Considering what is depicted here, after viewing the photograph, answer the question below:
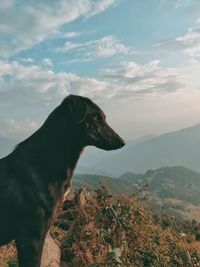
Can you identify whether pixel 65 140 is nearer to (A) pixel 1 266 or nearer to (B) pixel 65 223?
(A) pixel 1 266

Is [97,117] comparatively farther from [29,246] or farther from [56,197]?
[29,246]

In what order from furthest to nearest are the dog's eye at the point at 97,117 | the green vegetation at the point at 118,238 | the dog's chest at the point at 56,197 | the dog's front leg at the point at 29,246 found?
the green vegetation at the point at 118,238 < the dog's eye at the point at 97,117 < the dog's chest at the point at 56,197 < the dog's front leg at the point at 29,246

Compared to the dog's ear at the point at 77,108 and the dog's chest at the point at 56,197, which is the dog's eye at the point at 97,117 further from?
the dog's chest at the point at 56,197

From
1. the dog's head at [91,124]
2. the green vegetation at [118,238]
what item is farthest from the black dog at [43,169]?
the green vegetation at [118,238]

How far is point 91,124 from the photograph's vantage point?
673 centimetres

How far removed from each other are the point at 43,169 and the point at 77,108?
3.63 feet

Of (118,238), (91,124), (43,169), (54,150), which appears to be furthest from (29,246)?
(118,238)

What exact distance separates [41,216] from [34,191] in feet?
1.29

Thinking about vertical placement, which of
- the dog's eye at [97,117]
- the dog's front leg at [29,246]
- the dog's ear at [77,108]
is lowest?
the dog's front leg at [29,246]

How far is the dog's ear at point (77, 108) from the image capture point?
6.54m

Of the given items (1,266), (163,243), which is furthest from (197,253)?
(1,266)

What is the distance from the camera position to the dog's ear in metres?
6.54

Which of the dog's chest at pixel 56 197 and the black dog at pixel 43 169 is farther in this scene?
the dog's chest at pixel 56 197

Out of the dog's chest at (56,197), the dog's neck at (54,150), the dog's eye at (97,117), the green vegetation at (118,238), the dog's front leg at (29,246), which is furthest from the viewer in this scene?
the green vegetation at (118,238)
